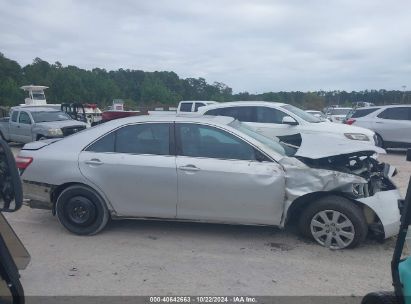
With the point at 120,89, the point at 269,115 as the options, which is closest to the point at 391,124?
the point at 269,115

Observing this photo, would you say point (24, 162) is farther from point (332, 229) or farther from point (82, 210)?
point (332, 229)

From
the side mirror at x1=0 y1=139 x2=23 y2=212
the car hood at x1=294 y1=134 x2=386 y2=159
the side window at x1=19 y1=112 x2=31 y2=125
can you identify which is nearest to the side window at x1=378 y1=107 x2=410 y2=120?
the car hood at x1=294 y1=134 x2=386 y2=159

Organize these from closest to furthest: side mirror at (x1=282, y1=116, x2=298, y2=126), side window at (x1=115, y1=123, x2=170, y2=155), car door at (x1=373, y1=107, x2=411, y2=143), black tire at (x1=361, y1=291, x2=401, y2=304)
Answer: black tire at (x1=361, y1=291, x2=401, y2=304) < side window at (x1=115, y1=123, x2=170, y2=155) < side mirror at (x1=282, y1=116, x2=298, y2=126) < car door at (x1=373, y1=107, x2=411, y2=143)

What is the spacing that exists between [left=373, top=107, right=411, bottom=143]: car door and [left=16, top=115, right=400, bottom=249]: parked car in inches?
354

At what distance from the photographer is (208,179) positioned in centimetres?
484

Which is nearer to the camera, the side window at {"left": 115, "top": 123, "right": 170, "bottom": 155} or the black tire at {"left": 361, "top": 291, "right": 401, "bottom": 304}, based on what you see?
the black tire at {"left": 361, "top": 291, "right": 401, "bottom": 304}

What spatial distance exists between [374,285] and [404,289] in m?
1.92

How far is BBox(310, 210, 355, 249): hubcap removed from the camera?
464cm

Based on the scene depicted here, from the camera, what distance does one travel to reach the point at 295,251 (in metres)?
4.68

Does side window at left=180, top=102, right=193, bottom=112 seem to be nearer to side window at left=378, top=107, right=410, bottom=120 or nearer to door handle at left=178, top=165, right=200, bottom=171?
side window at left=378, top=107, right=410, bottom=120

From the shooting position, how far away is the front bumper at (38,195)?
526 centimetres

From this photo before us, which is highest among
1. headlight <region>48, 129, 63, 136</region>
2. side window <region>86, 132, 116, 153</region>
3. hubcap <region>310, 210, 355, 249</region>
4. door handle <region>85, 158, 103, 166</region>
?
side window <region>86, 132, 116, 153</region>

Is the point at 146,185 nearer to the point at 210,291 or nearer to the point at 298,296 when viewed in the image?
the point at 210,291

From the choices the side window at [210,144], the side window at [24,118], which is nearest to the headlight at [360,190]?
the side window at [210,144]
